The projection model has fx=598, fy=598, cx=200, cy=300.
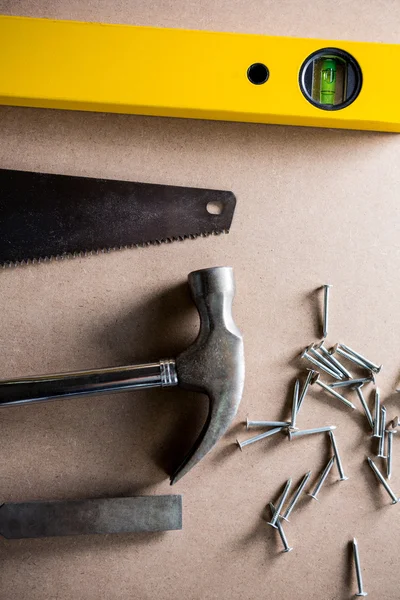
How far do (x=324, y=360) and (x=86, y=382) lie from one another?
59 centimetres

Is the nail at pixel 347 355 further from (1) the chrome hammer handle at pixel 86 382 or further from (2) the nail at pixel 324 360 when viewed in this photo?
(1) the chrome hammer handle at pixel 86 382

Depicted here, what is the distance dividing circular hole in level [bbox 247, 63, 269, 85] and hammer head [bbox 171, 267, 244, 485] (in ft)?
1.52

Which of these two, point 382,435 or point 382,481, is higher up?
point 382,435

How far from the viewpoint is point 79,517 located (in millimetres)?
1382

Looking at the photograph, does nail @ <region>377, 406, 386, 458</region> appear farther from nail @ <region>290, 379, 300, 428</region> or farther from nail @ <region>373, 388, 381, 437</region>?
nail @ <region>290, 379, 300, 428</region>

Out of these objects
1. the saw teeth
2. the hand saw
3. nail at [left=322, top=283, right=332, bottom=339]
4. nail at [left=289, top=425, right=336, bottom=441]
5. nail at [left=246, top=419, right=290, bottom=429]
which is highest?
the hand saw

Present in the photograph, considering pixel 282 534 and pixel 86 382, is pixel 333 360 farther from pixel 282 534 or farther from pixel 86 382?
pixel 86 382

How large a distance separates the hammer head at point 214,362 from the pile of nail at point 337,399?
148mm

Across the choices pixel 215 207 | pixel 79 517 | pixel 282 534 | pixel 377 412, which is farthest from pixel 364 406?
pixel 79 517

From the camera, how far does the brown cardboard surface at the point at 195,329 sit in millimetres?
1438

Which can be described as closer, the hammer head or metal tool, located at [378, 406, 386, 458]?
the hammer head

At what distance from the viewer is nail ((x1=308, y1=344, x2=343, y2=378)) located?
1.48m

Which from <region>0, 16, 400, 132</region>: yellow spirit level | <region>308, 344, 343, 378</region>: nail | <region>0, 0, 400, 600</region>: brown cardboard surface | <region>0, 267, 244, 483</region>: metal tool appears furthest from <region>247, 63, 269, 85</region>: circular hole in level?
<region>308, 344, 343, 378</region>: nail

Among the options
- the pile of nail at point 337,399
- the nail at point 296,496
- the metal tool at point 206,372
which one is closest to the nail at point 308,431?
the pile of nail at point 337,399
